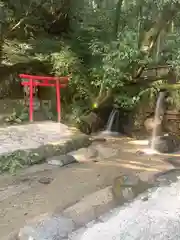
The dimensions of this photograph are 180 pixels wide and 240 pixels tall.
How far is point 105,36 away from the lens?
30.1ft

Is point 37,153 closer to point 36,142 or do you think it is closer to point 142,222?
point 36,142

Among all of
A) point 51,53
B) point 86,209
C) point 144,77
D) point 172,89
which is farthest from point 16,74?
point 86,209

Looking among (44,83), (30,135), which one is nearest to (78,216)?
(30,135)

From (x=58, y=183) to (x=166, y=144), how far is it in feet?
11.8

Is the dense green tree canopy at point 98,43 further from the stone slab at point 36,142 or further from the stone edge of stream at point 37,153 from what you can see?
the stone edge of stream at point 37,153

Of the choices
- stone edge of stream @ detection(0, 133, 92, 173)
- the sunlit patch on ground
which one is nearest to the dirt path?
stone edge of stream @ detection(0, 133, 92, 173)

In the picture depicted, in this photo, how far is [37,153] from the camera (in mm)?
6457

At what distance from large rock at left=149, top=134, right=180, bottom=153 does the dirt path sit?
82 cm

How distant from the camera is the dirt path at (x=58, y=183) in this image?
448 cm

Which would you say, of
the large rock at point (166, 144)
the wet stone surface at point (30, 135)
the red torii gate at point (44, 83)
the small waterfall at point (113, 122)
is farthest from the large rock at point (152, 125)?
the red torii gate at point (44, 83)

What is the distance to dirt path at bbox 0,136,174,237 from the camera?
448 centimetres

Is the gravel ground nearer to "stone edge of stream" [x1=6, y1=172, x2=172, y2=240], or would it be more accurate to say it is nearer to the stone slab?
"stone edge of stream" [x1=6, y1=172, x2=172, y2=240]

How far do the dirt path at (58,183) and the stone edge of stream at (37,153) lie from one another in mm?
205

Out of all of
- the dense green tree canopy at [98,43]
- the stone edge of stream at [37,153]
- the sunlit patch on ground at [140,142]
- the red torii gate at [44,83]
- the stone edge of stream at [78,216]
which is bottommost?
the stone edge of stream at [78,216]
